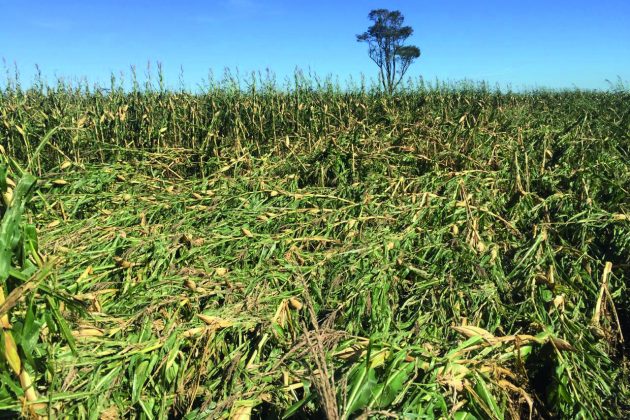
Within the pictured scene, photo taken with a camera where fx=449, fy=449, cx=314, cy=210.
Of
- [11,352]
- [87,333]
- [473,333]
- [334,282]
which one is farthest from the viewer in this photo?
[334,282]

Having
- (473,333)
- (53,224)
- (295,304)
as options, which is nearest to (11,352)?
(295,304)

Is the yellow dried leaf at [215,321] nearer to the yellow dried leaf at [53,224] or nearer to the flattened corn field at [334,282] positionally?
the flattened corn field at [334,282]

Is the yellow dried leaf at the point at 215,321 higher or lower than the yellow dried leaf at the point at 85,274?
lower

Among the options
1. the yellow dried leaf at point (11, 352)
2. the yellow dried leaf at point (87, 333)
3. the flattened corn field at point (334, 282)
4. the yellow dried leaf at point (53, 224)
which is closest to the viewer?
the yellow dried leaf at point (11, 352)

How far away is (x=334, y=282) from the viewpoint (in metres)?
2.09

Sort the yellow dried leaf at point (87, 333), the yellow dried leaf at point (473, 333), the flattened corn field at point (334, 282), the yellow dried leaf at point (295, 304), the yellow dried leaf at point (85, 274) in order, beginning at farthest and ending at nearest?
the yellow dried leaf at point (85, 274) → the yellow dried leaf at point (295, 304) → the yellow dried leaf at point (87, 333) → the yellow dried leaf at point (473, 333) → the flattened corn field at point (334, 282)

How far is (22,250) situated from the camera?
45.6 inches

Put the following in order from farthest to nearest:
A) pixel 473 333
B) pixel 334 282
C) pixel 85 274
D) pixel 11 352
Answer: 1. pixel 85 274
2. pixel 334 282
3. pixel 473 333
4. pixel 11 352

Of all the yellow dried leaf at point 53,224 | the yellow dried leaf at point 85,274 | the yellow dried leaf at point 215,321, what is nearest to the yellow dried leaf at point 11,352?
the yellow dried leaf at point 215,321

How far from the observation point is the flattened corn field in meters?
1.32

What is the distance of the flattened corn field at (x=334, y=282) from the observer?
1.32 metres

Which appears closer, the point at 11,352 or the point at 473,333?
the point at 11,352

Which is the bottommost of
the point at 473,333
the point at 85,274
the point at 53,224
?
the point at 473,333

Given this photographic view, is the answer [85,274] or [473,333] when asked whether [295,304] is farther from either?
[85,274]
